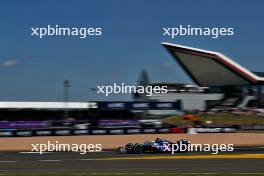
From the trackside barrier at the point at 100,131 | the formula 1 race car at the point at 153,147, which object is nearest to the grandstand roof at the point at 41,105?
the trackside barrier at the point at 100,131

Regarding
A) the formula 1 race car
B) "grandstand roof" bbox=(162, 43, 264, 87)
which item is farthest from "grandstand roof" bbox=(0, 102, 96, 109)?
the formula 1 race car

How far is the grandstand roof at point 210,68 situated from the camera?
329ft

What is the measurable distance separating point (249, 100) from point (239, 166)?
246ft

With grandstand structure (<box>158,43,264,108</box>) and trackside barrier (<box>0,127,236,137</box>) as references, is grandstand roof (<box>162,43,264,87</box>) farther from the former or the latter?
trackside barrier (<box>0,127,236,137</box>)

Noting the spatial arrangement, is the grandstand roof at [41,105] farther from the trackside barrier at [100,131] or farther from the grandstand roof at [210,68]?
the trackside barrier at [100,131]

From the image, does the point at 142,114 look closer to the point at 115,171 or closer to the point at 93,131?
the point at 93,131

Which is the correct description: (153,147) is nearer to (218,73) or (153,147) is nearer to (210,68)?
(210,68)

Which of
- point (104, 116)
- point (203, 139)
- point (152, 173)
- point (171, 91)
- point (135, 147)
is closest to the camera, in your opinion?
point (152, 173)

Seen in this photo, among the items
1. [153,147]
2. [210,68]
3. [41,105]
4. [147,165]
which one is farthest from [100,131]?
[210,68]

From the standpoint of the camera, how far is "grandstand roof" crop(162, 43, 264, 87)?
10038 centimetres

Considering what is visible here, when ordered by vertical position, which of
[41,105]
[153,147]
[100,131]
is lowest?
[153,147]

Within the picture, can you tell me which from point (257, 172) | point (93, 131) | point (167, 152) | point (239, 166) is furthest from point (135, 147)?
point (93, 131)

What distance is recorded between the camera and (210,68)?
103625mm

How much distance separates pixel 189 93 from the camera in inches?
3661
